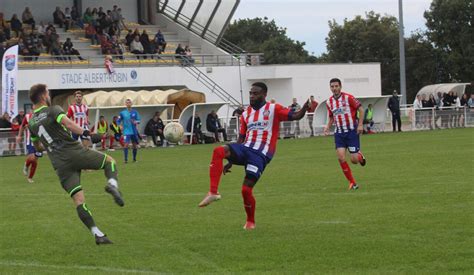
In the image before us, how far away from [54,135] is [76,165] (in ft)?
1.44

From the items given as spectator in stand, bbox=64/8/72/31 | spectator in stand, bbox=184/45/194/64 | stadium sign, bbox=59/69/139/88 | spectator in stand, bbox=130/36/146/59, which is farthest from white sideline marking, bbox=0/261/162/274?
spectator in stand, bbox=64/8/72/31

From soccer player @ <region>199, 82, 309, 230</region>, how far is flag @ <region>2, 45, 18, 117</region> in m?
22.5

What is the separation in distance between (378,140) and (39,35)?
67.0ft

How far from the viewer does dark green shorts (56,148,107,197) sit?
11.5 metres

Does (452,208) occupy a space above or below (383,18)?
below

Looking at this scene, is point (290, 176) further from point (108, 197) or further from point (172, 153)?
point (172, 153)

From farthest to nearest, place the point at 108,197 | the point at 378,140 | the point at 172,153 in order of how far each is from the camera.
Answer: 1. the point at 378,140
2. the point at 172,153
3. the point at 108,197

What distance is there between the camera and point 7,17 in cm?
5503

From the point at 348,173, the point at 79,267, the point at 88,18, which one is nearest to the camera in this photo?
the point at 79,267

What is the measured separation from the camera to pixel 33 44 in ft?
160

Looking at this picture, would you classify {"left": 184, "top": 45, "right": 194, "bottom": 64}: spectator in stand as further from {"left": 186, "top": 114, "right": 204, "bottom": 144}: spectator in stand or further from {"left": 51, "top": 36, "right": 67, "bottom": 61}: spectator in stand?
{"left": 186, "top": 114, "right": 204, "bottom": 144}: spectator in stand

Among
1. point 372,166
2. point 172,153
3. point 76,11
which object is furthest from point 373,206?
point 76,11

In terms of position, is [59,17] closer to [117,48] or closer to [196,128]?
[117,48]

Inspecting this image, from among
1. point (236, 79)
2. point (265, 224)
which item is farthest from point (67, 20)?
point (265, 224)
